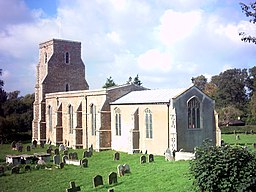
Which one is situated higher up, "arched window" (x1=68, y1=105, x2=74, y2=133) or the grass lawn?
"arched window" (x1=68, y1=105, x2=74, y2=133)

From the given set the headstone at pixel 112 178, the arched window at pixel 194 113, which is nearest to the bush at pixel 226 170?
the headstone at pixel 112 178

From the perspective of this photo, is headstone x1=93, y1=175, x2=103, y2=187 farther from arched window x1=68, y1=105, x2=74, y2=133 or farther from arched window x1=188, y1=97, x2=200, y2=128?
arched window x1=68, y1=105, x2=74, y2=133

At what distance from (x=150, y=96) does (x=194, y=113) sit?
4769 millimetres

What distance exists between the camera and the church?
3161 cm

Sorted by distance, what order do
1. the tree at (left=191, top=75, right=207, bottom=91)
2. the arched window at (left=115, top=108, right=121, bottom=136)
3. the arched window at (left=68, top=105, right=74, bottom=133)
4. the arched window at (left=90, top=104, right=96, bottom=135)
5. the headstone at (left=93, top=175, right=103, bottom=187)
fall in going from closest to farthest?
1. the headstone at (left=93, top=175, right=103, bottom=187)
2. the arched window at (left=115, top=108, right=121, bottom=136)
3. the arched window at (left=90, top=104, right=96, bottom=135)
4. the arched window at (left=68, top=105, right=74, bottom=133)
5. the tree at (left=191, top=75, right=207, bottom=91)

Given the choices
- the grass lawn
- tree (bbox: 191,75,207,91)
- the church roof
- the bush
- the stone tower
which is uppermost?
tree (bbox: 191,75,207,91)

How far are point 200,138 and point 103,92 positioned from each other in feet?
39.6

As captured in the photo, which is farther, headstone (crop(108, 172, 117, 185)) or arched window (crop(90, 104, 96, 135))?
arched window (crop(90, 104, 96, 135))

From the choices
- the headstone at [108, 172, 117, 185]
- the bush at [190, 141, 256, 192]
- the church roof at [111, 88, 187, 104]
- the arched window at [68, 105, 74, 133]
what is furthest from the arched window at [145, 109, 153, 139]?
the bush at [190, 141, 256, 192]

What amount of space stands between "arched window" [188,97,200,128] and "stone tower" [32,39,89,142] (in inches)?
1018

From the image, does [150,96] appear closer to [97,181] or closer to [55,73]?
[97,181]

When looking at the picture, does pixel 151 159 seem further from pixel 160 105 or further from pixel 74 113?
pixel 74 113

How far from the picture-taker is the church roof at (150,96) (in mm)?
32156

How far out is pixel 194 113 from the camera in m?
32.4
